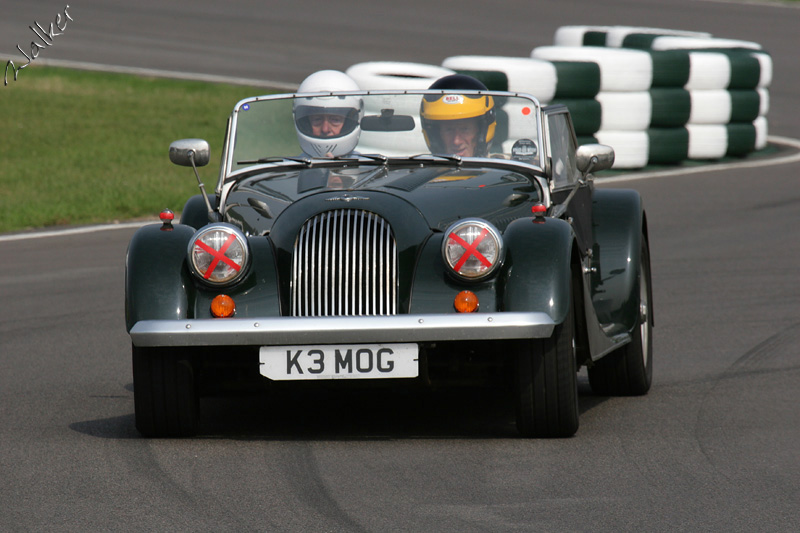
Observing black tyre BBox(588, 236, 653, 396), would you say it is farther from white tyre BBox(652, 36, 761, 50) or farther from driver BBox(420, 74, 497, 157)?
white tyre BBox(652, 36, 761, 50)

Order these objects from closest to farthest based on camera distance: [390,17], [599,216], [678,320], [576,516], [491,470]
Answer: [576,516] < [491,470] < [599,216] < [678,320] < [390,17]

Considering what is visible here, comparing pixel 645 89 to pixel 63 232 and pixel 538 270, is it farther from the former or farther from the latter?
pixel 538 270

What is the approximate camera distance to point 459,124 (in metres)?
6.88

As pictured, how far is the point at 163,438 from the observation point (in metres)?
5.89

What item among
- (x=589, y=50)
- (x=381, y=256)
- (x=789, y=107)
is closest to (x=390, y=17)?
(x=789, y=107)

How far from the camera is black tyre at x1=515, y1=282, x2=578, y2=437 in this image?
5625 mm

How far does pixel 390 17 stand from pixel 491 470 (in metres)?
26.7

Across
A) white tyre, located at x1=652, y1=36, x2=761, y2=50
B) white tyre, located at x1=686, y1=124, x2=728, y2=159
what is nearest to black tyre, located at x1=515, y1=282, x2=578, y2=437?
white tyre, located at x1=686, y1=124, x2=728, y2=159

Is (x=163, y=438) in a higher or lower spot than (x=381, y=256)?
lower

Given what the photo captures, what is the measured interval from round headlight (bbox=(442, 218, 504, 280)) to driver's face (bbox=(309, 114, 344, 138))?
1491 mm

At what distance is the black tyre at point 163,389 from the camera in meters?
5.73

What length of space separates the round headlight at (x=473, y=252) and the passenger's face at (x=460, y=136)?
1217 millimetres

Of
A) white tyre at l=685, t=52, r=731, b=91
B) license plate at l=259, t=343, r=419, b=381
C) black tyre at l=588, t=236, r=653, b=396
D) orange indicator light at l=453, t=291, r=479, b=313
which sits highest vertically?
white tyre at l=685, t=52, r=731, b=91

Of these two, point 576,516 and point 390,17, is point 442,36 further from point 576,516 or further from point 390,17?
point 576,516
